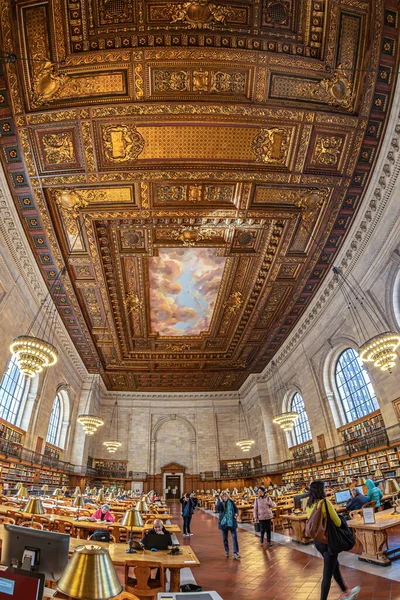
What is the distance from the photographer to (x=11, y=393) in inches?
472

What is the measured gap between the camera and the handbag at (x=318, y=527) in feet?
10.5

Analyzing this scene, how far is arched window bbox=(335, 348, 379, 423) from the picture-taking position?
1204cm

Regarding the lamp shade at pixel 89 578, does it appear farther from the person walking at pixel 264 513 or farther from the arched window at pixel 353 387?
the arched window at pixel 353 387

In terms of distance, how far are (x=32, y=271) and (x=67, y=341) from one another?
5.29 meters

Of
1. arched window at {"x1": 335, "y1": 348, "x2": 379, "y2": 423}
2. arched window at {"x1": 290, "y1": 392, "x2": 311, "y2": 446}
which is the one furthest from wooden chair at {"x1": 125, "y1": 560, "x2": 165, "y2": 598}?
arched window at {"x1": 290, "y1": 392, "x2": 311, "y2": 446}

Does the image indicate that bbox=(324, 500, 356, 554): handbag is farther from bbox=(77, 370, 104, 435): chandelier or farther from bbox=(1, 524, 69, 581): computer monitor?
bbox=(77, 370, 104, 435): chandelier

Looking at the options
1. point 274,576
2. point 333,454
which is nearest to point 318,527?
point 274,576

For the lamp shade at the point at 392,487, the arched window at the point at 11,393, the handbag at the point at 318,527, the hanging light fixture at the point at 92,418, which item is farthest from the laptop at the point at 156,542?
the hanging light fixture at the point at 92,418

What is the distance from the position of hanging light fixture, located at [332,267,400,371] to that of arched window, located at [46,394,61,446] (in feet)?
44.0

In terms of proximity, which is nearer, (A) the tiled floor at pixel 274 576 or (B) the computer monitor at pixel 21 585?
(B) the computer monitor at pixel 21 585

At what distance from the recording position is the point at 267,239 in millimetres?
10719

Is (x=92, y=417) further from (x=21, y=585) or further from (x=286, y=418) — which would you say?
(x=21, y=585)

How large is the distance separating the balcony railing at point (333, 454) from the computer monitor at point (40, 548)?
10.4 m

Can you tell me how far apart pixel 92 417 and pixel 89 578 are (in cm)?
1428
